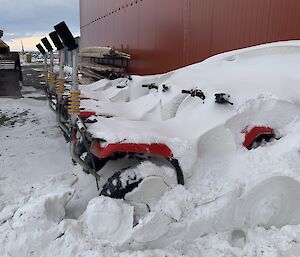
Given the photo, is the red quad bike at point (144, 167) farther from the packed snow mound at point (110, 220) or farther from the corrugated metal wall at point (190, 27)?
the corrugated metal wall at point (190, 27)

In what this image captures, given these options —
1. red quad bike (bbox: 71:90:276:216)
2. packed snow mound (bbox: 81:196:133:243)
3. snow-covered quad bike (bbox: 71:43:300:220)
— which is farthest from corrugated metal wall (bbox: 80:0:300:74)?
packed snow mound (bbox: 81:196:133:243)

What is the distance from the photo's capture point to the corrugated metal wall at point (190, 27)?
4.01 meters

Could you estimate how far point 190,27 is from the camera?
5852 millimetres

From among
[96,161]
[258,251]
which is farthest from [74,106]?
[258,251]

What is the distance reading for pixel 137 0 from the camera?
326 inches

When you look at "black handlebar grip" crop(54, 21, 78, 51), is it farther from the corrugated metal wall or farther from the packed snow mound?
the corrugated metal wall

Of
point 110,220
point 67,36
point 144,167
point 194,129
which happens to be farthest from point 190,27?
point 110,220

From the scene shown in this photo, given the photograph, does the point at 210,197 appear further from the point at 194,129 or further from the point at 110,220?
the point at 110,220

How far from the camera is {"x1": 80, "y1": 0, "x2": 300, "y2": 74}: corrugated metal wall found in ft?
13.2

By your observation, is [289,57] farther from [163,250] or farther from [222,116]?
[163,250]

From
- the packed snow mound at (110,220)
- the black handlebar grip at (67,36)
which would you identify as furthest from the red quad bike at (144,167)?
the black handlebar grip at (67,36)

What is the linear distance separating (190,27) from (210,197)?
12.2 feet

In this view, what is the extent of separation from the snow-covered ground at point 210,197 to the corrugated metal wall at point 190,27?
0.49 metres

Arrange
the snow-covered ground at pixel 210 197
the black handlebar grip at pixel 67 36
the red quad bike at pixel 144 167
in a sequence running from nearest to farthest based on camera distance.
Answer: the snow-covered ground at pixel 210 197
the red quad bike at pixel 144 167
the black handlebar grip at pixel 67 36
